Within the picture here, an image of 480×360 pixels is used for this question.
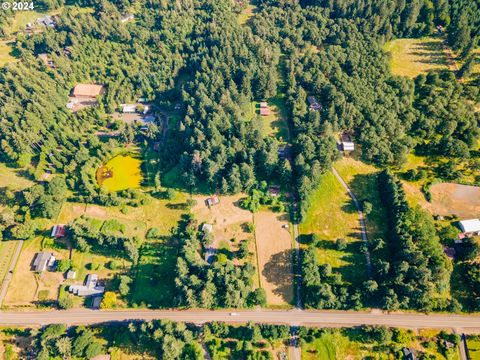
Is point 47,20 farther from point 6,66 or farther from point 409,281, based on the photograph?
point 409,281

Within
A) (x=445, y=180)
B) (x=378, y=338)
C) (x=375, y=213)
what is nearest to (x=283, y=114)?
(x=375, y=213)

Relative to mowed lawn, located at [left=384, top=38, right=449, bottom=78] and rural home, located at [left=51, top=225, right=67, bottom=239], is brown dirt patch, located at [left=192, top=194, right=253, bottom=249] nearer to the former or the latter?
rural home, located at [left=51, top=225, right=67, bottom=239]

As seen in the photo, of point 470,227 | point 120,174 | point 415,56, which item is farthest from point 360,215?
point 415,56

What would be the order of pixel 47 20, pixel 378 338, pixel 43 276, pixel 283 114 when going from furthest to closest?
pixel 47 20
pixel 283 114
pixel 43 276
pixel 378 338

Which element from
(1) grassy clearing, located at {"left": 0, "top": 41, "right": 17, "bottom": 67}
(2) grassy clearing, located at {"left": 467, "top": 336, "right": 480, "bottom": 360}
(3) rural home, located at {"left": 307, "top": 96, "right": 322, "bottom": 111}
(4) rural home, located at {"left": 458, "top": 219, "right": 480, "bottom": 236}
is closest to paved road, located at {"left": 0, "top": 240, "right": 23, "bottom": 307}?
(1) grassy clearing, located at {"left": 0, "top": 41, "right": 17, "bottom": 67}

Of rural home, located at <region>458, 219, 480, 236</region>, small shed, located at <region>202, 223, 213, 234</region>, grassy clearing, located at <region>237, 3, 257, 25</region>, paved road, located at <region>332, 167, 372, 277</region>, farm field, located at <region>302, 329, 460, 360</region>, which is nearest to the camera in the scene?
farm field, located at <region>302, 329, 460, 360</region>

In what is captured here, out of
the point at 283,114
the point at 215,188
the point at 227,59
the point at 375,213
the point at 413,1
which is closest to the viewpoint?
the point at 375,213
